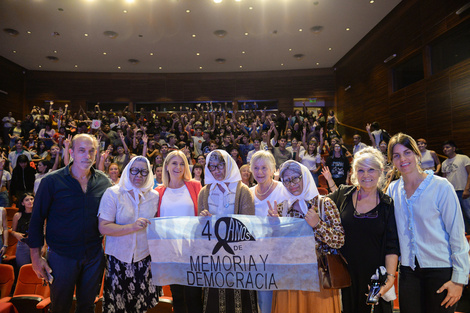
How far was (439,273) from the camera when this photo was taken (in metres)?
1.90

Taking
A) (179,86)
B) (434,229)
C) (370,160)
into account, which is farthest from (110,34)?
(434,229)

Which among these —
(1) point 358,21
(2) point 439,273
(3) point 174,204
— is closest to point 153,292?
(3) point 174,204

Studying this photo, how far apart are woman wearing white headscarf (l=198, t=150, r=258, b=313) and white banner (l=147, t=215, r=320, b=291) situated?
13 centimetres

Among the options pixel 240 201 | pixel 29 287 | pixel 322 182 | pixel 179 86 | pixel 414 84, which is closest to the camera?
pixel 240 201

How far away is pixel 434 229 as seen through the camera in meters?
1.93

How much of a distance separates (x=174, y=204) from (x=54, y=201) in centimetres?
93

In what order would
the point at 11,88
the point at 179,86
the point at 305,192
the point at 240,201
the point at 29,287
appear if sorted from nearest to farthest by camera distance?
the point at 305,192
the point at 240,201
the point at 29,287
the point at 11,88
the point at 179,86

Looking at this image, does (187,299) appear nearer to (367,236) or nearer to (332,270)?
(332,270)

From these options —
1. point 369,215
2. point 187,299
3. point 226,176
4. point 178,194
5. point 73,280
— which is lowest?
point 187,299

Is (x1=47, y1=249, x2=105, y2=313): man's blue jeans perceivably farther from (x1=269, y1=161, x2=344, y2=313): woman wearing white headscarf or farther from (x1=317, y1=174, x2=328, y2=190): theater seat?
(x1=317, y1=174, x2=328, y2=190): theater seat

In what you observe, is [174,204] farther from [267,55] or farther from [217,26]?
[267,55]

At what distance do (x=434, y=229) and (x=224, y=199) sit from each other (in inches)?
58.9

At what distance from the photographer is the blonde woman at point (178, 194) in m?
2.43

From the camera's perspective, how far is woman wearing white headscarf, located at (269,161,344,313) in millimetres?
2070
